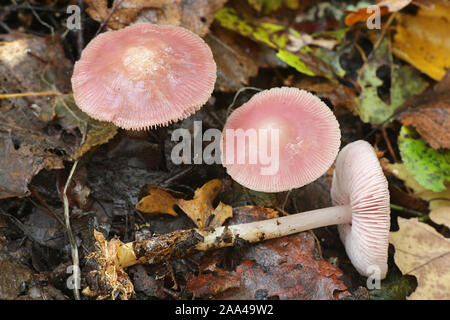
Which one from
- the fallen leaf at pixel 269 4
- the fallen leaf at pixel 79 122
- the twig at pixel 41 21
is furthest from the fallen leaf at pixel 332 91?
the twig at pixel 41 21

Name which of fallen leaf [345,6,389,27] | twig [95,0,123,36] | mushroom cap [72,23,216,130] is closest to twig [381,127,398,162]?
fallen leaf [345,6,389,27]

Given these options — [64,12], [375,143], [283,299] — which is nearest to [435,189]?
[375,143]

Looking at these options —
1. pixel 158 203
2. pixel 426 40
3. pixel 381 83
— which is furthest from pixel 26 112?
pixel 426 40

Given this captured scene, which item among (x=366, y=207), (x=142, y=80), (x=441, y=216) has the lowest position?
(x=441, y=216)

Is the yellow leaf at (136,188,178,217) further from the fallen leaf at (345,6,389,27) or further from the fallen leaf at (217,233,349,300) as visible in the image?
the fallen leaf at (345,6,389,27)

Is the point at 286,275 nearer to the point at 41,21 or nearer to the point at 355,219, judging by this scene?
the point at 355,219

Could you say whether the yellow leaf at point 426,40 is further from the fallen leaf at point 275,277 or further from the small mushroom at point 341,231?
the fallen leaf at point 275,277
